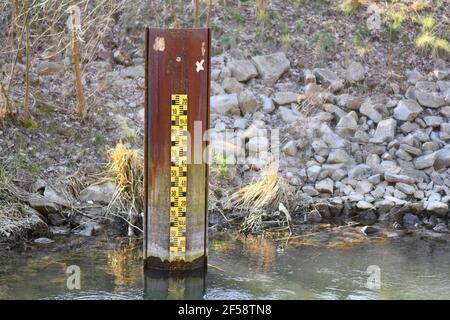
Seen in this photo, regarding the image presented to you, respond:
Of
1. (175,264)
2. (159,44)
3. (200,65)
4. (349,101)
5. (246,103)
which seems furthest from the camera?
(349,101)

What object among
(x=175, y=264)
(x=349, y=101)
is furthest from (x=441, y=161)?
(x=175, y=264)

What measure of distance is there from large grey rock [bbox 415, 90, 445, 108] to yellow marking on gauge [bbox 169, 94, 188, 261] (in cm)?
498

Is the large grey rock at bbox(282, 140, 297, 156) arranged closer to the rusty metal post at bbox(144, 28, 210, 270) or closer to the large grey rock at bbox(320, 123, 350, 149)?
the large grey rock at bbox(320, 123, 350, 149)

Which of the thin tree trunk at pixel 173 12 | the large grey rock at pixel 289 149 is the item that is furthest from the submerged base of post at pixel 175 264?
the thin tree trunk at pixel 173 12

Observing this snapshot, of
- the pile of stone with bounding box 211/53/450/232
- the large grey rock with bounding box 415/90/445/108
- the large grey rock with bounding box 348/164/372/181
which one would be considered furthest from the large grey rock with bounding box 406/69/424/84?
the large grey rock with bounding box 348/164/372/181

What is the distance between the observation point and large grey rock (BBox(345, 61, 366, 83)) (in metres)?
11.3

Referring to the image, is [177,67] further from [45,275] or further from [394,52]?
[394,52]

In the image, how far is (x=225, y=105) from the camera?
1055 cm

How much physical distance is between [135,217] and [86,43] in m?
3.26

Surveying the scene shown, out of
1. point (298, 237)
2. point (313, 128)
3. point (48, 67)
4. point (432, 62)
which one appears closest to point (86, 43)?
point (48, 67)

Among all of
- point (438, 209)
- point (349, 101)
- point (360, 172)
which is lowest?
point (438, 209)

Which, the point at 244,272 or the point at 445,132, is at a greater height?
the point at 445,132

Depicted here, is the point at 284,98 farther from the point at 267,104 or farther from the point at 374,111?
the point at 374,111

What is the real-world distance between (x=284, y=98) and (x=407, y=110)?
1.67 meters
